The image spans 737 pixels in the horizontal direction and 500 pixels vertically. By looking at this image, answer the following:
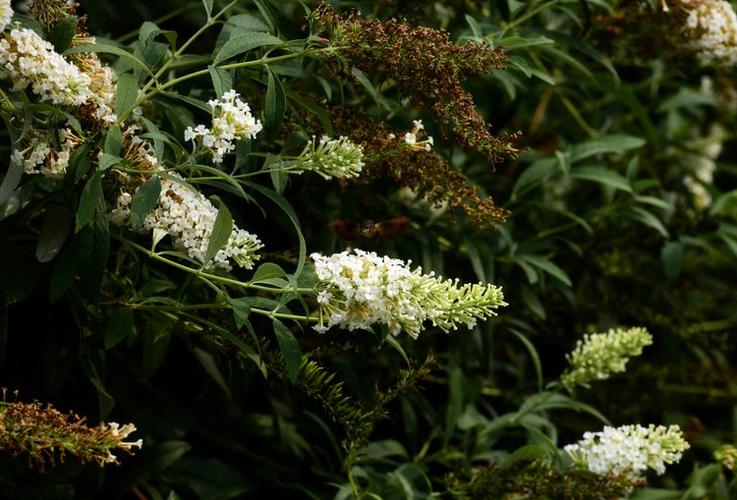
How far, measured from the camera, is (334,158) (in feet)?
4.14

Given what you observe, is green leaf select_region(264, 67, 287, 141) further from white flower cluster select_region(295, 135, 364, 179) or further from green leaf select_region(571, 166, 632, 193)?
green leaf select_region(571, 166, 632, 193)

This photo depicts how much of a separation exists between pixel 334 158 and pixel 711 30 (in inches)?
33.6

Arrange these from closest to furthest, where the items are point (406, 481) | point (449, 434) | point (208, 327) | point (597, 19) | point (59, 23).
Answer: point (59, 23) → point (208, 327) → point (406, 481) → point (449, 434) → point (597, 19)

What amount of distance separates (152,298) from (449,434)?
66 cm

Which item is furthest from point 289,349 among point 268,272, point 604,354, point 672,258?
point 672,258

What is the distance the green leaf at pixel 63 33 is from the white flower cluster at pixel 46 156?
0.11 metres

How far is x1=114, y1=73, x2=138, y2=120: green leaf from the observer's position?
1226 mm

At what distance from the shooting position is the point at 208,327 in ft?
4.43

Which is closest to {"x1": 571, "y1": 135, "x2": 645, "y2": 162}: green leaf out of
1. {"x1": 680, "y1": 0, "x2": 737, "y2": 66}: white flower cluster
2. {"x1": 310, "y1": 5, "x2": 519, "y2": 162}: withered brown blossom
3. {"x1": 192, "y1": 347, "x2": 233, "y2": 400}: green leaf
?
{"x1": 680, "y1": 0, "x2": 737, "y2": 66}: white flower cluster

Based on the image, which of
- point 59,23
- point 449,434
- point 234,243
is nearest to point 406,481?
point 449,434

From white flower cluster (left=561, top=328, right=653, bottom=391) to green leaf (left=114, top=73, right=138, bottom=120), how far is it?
844mm

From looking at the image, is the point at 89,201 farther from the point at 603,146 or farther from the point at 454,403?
the point at 603,146

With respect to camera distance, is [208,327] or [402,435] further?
[402,435]

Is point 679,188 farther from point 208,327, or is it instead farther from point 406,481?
point 208,327
